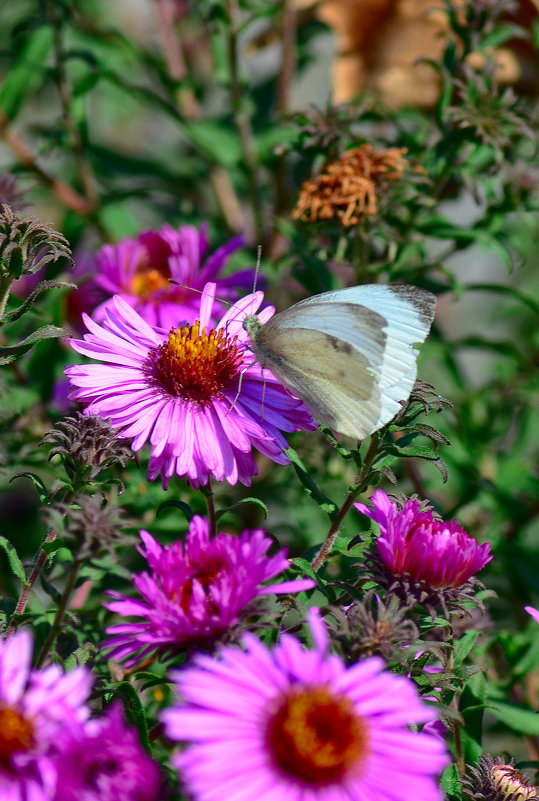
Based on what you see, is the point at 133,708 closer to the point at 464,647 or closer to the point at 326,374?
the point at 464,647

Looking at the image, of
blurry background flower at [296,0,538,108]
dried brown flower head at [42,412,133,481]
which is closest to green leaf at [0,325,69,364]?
dried brown flower head at [42,412,133,481]

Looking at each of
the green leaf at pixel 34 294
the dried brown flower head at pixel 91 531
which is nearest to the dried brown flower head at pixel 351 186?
the green leaf at pixel 34 294

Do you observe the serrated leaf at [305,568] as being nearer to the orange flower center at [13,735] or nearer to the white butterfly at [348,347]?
the white butterfly at [348,347]

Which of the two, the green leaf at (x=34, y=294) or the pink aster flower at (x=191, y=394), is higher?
the green leaf at (x=34, y=294)

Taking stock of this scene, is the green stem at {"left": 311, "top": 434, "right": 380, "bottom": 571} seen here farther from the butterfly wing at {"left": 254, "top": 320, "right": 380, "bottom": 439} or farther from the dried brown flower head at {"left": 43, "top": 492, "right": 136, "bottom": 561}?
the dried brown flower head at {"left": 43, "top": 492, "right": 136, "bottom": 561}

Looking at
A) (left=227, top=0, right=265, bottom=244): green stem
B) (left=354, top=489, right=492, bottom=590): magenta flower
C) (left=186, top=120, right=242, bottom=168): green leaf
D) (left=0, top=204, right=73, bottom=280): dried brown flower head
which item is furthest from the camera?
(left=186, top=120, right=242, bottom=168): green leaf

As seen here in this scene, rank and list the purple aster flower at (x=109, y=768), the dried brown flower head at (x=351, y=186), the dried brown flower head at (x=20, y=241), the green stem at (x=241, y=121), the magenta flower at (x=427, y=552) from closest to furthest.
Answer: the purple aster flower at (x=109, y=768) < the magenta flower at (x=427, y=552) < the dried brown flower head at (x=20, y=241) < the dried brown flower head at (x=351, y=186) < the green stem at (x=241, y=121)

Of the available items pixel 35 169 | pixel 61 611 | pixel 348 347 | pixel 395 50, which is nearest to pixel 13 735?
pixel 61 611
